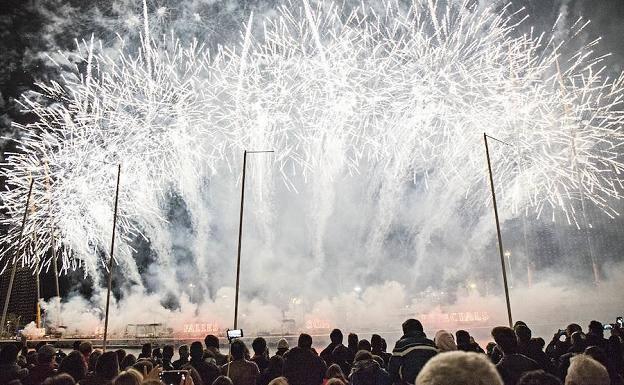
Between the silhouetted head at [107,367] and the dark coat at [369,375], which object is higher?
the silhouetted head at [107,367]

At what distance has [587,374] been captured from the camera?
4.29 meters

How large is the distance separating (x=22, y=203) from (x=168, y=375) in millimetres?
29546

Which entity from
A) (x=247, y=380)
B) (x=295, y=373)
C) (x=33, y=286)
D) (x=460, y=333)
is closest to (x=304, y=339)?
(x=295, y=373)

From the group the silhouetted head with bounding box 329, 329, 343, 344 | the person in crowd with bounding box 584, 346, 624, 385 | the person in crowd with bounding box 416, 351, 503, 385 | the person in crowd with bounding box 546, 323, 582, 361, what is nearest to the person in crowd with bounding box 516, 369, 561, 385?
the person in crowd with bounding box 416, 351, 503, 385

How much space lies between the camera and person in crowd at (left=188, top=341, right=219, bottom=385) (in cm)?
878

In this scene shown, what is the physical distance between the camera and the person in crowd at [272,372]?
8891 millimetres

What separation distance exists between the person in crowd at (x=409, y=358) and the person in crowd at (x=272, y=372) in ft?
7.54

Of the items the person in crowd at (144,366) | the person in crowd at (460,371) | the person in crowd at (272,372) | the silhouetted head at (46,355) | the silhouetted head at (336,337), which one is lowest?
the person in crowd at (272,372)

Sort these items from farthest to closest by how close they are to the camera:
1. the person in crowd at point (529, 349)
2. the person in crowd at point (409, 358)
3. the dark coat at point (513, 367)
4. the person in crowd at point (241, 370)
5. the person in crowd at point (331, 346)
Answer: the person in crowd at point (331, 346) → the person in crowd at point (241, 370) → the person in crowd at point (529, 349) → the person in crowd at point (409, 358) → the dark coat at point (513, 367)

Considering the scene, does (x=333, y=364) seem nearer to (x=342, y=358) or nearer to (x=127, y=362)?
(x=342, y=358)

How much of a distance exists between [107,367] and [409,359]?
4.44 meters

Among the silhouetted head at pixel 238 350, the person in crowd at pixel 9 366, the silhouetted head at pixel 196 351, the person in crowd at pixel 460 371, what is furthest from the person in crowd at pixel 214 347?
the person in crowd at pixel 460 371

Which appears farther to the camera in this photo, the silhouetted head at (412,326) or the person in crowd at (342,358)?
the person in crowd at (342,358)

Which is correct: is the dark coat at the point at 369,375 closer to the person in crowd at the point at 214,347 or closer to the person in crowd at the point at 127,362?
the person in crowd at the point at 214,347
